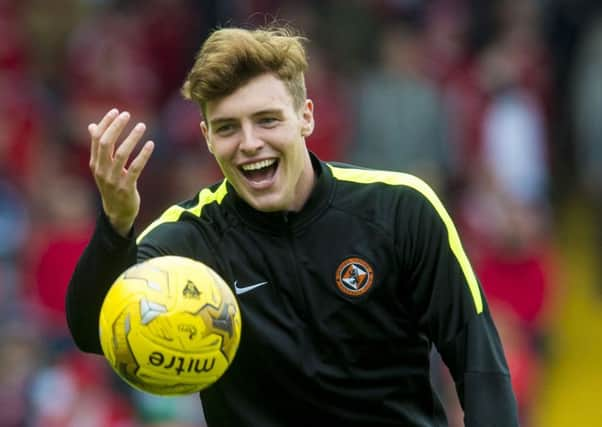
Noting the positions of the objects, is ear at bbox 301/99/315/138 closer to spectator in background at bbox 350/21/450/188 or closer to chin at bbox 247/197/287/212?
chin at bbox 247/197/287/212

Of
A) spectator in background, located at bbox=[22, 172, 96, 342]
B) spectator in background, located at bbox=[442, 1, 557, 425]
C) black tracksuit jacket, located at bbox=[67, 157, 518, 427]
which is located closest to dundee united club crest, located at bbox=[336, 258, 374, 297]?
black tracksuit jacket, located at bbox=[67, 157, 518, 427]

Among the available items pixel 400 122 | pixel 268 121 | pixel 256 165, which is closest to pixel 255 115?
pixel 268 121

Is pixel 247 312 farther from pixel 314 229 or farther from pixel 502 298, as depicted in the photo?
pixel 502 298

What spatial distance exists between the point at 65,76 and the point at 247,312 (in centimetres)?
792

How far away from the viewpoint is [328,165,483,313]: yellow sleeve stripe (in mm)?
5238

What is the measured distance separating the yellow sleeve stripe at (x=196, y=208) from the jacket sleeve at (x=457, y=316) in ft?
2.44

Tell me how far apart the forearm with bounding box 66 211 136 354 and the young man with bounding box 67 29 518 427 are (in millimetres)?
164

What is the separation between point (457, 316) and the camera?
5203 millimetres

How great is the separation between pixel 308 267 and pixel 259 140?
52cm

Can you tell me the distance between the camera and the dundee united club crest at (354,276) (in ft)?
17.6

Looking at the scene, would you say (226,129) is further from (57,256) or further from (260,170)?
(57,256)

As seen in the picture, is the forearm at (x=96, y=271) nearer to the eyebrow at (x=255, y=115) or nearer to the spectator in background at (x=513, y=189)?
the eyebrow at (x=255, y=115)

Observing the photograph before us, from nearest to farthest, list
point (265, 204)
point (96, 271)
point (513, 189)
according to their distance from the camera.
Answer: point (96, 271), point (265, 204), point (513, 189)

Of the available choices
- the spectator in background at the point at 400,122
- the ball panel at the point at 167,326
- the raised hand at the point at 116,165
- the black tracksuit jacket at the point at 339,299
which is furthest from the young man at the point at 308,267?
the spectator in background at the point at 400,122
